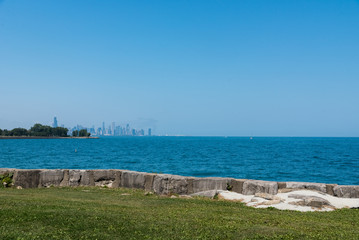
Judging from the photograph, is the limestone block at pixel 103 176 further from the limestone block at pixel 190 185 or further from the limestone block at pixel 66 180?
the limestone block at pixel 190 185

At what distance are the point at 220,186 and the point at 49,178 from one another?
753 cm

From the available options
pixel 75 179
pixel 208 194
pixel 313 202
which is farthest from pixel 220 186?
pixel 75 179

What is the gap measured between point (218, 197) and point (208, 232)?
630 cm

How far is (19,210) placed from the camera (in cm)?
837

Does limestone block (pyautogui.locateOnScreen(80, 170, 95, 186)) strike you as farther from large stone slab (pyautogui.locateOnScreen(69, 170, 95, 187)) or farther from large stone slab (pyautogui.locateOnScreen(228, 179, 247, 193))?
large stone slab (pyautogui.locateOnScreen(228, 179, 247, 193))

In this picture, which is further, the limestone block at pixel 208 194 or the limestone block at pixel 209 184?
the limestone block at pixel 209 184

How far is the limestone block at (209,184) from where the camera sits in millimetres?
14398

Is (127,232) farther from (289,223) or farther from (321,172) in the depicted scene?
(321,172)

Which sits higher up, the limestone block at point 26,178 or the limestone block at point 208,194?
the limestone block at point 26,178

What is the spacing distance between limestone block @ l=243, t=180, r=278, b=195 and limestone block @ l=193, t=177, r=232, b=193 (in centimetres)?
78

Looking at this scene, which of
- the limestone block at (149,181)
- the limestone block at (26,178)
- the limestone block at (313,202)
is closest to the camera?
the limestone block at (313,202)

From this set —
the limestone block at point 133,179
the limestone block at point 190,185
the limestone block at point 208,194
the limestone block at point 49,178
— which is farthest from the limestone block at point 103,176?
the limestone block at point 208,194

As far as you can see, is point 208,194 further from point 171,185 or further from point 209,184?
point 171,185

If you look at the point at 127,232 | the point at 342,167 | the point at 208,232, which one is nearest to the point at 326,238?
the point at 208,232
